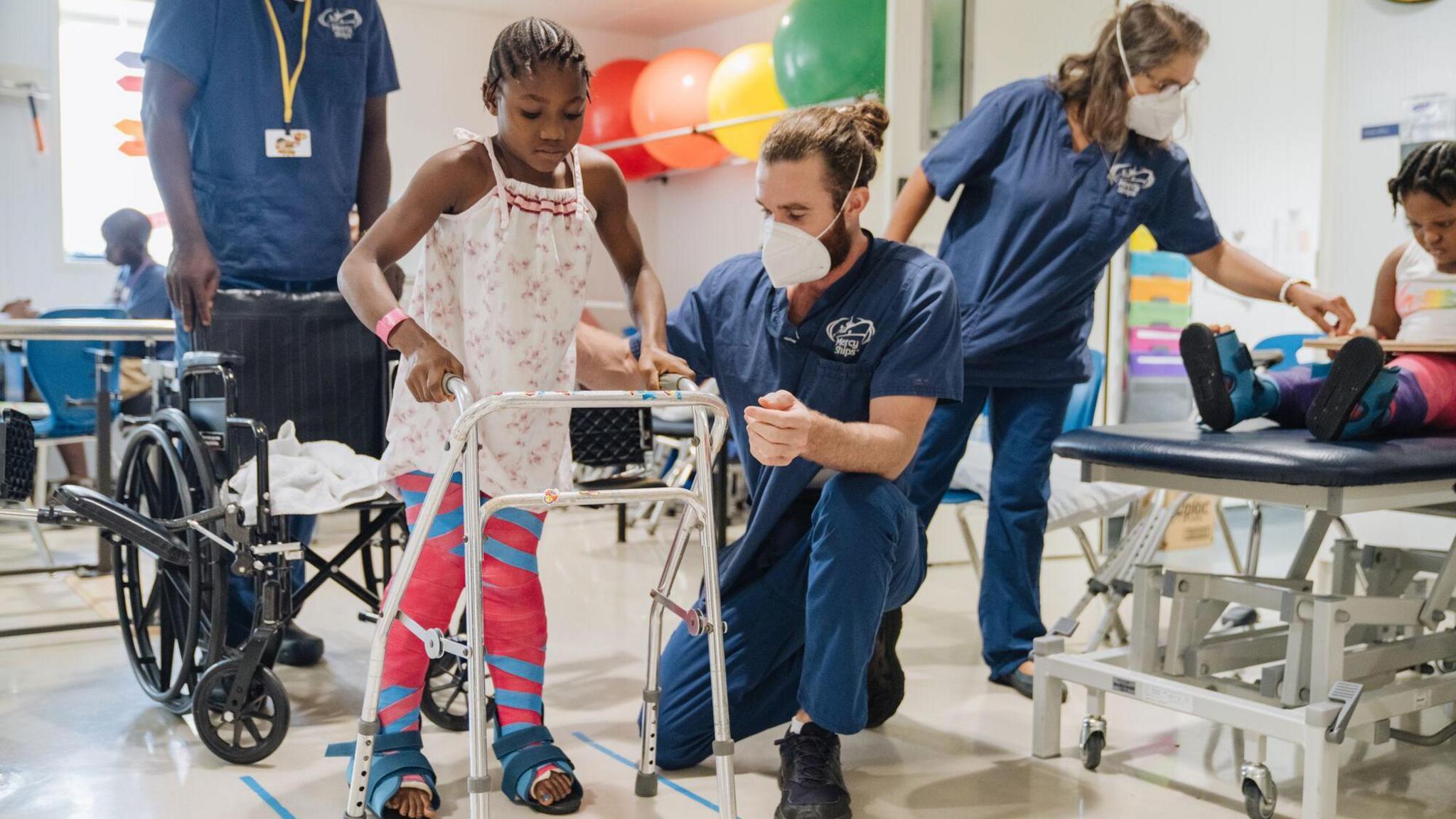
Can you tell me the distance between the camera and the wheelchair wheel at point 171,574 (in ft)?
7.22

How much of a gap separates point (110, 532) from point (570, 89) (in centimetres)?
141

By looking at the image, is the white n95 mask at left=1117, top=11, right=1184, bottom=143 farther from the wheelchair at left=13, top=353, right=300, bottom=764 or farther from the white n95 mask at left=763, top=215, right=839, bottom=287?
the wheelchair at left=13, top=353, right=300, bottom=764

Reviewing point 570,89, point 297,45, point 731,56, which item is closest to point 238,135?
point 297,45

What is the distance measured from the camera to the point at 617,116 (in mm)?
7055

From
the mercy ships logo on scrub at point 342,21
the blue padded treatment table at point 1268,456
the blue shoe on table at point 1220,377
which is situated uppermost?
the mercy ships logo on scrub at point 342,21

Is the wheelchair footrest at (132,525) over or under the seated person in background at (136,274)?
under

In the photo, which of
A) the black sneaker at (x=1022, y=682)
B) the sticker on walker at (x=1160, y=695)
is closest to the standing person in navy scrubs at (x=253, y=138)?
the black sneaker at (x=1022, y=682)

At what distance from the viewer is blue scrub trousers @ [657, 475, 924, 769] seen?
1.82 m

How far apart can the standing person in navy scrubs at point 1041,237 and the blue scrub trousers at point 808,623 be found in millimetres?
627

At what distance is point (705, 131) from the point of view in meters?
6.41

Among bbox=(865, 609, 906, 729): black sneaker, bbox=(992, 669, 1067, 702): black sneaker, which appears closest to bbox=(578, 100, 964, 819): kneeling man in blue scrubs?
bbox=(865, 609, 906, 729): black sneaker

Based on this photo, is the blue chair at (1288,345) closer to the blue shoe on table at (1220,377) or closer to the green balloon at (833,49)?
the green balloon at (833,49)

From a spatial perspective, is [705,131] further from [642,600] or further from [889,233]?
[889,233]

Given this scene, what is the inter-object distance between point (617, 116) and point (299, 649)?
4.79 metres
